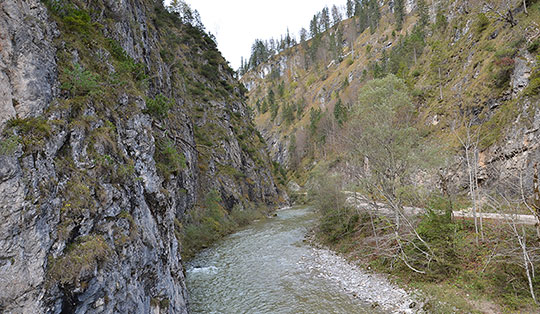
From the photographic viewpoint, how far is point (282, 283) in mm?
13742

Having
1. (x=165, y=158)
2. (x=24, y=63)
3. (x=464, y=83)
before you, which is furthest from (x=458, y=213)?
(x=24, y=63)

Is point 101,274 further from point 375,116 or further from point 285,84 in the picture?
point 285,84

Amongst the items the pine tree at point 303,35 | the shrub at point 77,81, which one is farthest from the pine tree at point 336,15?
the shrub at point 77,81

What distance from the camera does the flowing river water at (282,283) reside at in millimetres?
11109

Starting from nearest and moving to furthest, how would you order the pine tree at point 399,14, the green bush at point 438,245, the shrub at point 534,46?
the green bush at point 438,245 → the shrub at point 534,46 → the pine tree at point 399,14

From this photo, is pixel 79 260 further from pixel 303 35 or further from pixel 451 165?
pixel 303 35

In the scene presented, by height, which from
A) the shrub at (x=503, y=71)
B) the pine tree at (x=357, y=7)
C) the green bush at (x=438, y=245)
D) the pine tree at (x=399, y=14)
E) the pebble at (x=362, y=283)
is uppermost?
the pine tree at (x=357, y=7)

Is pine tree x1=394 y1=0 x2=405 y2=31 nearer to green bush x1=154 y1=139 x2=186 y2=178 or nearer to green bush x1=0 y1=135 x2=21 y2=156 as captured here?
green bush x1=154 y1=139 x2=186 y2=178

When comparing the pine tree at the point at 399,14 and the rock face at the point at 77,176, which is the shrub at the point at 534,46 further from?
the pine tree at the point at 399,14

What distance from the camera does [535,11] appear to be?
Result: 21.7m

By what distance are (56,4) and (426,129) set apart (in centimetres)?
3593

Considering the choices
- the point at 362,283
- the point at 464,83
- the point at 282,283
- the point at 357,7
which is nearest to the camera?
the point at 362,283

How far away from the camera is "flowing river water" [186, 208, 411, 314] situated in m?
A: 11.1

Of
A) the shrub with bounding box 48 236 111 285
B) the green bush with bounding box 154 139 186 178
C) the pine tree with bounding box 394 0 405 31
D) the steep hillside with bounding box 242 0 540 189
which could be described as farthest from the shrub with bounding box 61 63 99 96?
the pine tree with bounding box 394 0 405 31
